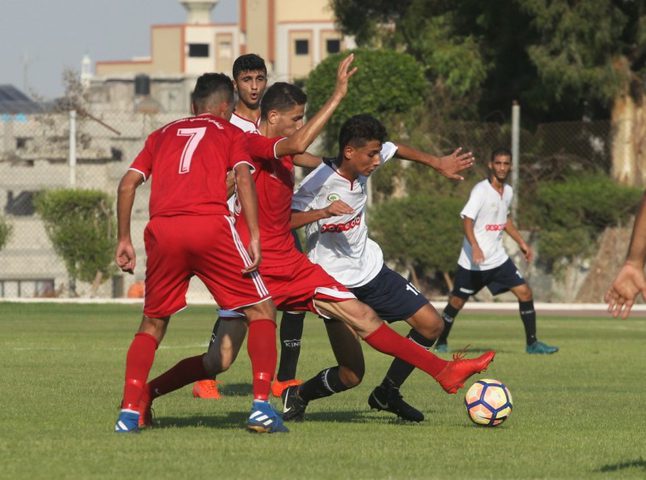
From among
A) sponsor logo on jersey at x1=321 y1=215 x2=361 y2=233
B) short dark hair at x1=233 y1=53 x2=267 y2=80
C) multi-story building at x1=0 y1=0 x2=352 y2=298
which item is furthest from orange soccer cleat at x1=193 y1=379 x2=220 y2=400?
multi-story building at x1=0 y1=0 x2=352 y2=298

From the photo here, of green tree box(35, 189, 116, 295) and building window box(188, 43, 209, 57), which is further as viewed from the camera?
building window box(188, 43, 209, 57)

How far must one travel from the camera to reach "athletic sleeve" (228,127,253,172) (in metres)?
8.45

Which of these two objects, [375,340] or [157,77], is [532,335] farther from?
[157,77]

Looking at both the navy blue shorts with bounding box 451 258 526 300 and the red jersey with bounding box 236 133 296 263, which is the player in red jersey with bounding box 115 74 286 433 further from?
the navy blue shorts with bounding box 451 258 526 300

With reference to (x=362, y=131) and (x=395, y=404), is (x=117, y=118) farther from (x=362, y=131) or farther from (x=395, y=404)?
(x=395, y=404)

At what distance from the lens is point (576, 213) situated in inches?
1137

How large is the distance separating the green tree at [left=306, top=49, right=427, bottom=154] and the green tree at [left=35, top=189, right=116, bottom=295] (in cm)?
643

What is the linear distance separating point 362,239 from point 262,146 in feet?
4.83

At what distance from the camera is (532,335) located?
16.7 metres

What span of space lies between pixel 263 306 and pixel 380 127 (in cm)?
177

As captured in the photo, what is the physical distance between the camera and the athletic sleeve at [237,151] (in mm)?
8453

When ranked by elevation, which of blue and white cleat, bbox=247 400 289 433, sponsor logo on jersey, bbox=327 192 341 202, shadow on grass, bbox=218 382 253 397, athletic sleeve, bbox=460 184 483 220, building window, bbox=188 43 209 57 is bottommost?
shadow on grass, bbox=218 382 253 397

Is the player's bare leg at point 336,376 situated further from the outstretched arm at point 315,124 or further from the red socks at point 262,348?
the outstretched arm at point 315,124

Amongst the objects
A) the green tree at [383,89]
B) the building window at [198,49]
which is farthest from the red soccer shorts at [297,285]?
the building window at [198,49]
